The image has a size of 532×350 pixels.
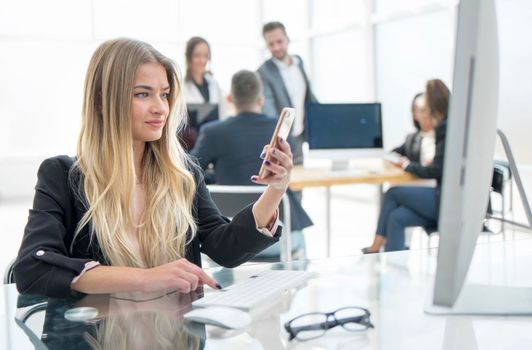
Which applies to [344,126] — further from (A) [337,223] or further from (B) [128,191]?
(B) [128,191]

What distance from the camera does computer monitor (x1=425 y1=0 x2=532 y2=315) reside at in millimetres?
840

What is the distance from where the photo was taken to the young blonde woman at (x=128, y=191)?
142 cm

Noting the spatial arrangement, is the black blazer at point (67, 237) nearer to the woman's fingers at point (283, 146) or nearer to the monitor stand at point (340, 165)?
the woman's fingers at point (283, 146)

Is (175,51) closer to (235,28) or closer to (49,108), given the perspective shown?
(235,28)

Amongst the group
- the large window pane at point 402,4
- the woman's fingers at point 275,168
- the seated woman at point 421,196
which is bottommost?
the seated woman at point 421,196

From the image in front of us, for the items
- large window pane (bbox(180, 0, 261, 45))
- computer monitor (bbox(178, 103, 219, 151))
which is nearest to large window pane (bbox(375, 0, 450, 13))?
computer monitor (bbox(178, 103, 219, 151))

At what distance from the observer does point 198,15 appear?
28.3ft

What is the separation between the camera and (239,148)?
3.26 meters

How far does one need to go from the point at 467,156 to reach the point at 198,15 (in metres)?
8.12

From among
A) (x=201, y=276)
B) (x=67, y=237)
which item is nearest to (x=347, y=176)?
(x=67, y=237)

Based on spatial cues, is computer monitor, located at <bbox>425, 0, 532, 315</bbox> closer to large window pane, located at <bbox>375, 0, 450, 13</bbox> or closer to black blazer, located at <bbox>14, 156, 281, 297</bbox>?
black blazer, located at <bbox>14, 156, 281, 297</bbox>

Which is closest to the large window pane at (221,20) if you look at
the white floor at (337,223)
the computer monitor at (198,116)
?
the white floor at (337,223)

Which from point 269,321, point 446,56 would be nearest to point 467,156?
point 269,321

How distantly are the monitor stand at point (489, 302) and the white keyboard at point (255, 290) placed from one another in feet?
0.87
